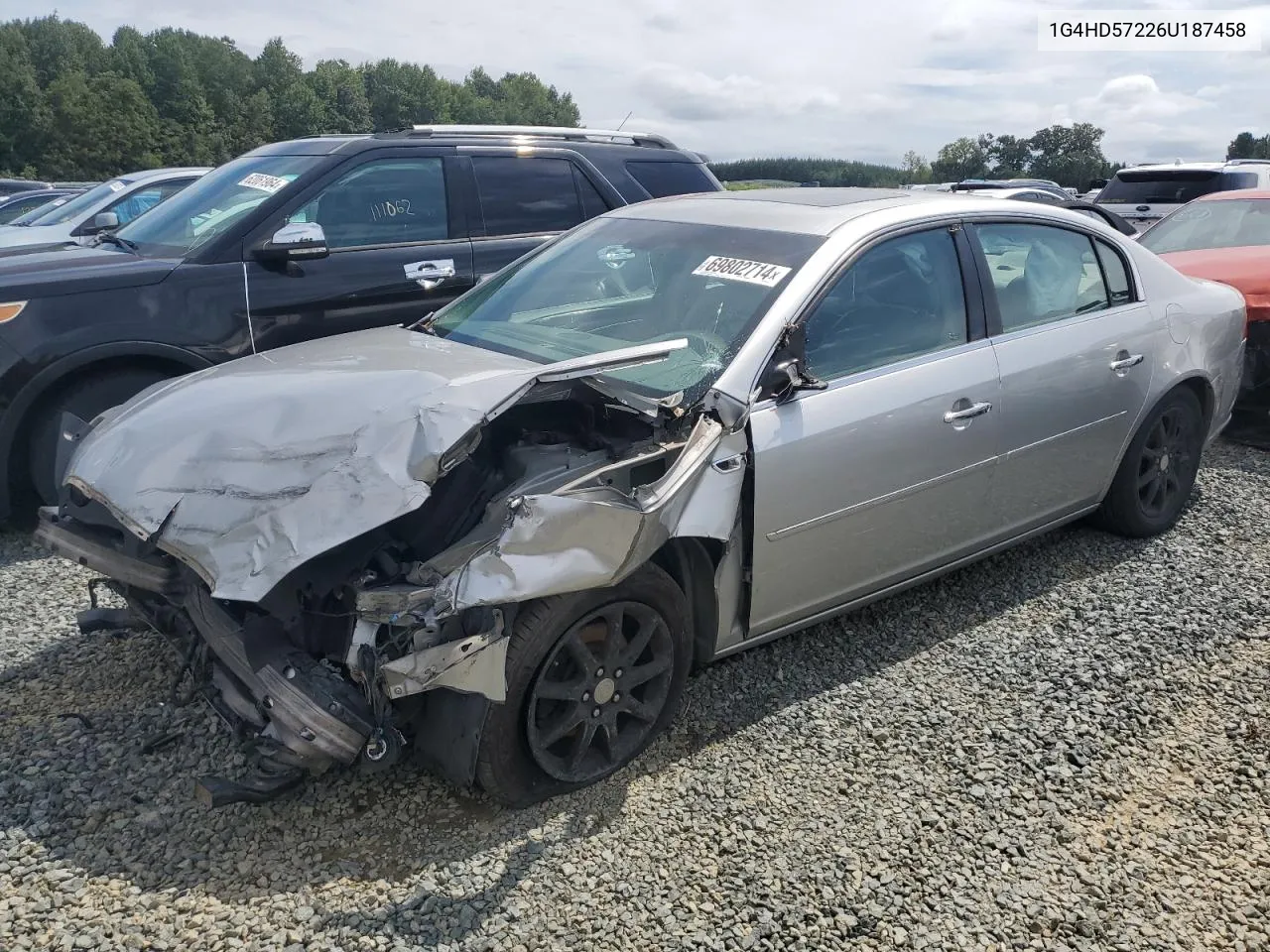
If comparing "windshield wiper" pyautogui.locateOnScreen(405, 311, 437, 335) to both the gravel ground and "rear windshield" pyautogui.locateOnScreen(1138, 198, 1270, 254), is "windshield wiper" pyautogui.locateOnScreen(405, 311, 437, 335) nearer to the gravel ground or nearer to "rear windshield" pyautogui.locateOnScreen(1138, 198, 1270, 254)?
the gravel ground

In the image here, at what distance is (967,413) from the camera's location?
11.7 feet

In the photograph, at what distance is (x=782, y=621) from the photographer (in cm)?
335

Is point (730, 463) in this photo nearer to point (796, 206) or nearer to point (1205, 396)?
point (796, 206)

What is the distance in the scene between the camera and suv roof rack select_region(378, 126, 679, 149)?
592 centimetres

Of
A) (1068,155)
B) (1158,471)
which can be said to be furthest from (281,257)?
(1068,155)

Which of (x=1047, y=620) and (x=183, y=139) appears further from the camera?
(x=183, y=139)

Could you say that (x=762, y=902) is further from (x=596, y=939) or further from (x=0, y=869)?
(x=0, y=869)

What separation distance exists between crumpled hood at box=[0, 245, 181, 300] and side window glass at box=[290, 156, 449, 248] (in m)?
0.83

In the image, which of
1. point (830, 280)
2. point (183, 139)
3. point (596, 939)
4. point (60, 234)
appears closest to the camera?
point (596, 939)

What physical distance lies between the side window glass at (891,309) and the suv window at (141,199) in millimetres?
8803

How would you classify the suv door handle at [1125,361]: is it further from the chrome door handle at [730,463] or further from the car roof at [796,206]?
the chrome door handle at [730,463]

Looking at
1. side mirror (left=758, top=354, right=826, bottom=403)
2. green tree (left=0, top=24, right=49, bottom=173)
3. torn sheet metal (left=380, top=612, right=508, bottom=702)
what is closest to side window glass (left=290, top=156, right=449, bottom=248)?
side mirror (left=758, top=354, right=826, bottom=403)

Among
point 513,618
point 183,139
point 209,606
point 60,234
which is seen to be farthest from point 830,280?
point 183,139

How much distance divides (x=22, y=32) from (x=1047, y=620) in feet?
354
